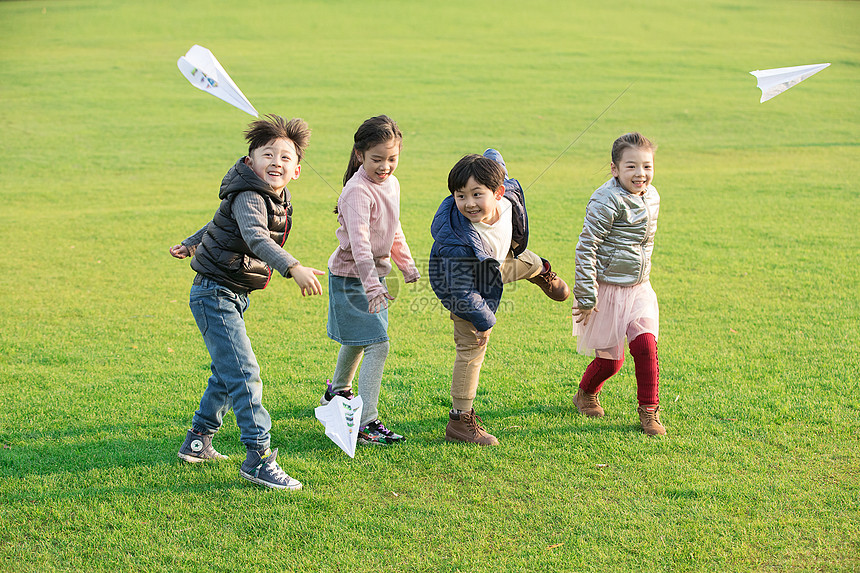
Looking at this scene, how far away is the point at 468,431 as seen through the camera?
428 cm

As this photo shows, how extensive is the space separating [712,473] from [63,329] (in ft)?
16.1

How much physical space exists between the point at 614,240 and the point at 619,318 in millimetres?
440

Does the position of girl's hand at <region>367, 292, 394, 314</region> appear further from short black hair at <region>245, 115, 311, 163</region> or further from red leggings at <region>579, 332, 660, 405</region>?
red leggings at <region>579, 332, 660, 405</region>

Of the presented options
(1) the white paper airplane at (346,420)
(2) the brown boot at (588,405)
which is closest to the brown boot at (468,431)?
(1) the white paper airplane at (346,420)

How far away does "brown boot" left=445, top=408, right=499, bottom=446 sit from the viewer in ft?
14.0

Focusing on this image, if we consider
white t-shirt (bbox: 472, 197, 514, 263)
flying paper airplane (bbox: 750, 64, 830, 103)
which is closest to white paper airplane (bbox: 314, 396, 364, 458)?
white t-shirt (bbox: 472, 197, 514, 263)

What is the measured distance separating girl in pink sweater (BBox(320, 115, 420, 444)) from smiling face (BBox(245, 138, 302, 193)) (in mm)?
344

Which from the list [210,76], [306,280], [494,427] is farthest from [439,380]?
[210,76]

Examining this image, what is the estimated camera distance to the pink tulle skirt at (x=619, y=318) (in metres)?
4.41

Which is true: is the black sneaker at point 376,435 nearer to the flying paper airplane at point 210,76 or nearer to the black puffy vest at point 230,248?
the black puffy vest at point 230,248

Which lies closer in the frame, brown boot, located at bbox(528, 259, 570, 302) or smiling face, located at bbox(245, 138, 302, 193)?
smiling face, located at bbox(245, 138, 302, 193)

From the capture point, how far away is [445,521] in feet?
11.6

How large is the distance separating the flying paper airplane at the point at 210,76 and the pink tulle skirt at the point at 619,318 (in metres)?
2.16

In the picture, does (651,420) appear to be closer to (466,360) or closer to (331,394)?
(466,360)
